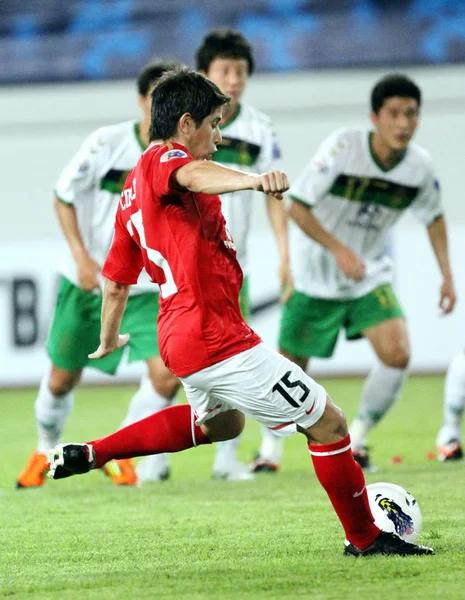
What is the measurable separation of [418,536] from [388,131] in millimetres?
3115

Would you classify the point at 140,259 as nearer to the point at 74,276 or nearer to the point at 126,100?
the point at 74,276

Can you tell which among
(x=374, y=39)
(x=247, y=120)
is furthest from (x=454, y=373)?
(x=374, y=39)

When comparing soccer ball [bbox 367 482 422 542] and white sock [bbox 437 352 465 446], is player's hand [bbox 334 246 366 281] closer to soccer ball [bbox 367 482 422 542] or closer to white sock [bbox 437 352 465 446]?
white sock [bbox 437 352 465 446]

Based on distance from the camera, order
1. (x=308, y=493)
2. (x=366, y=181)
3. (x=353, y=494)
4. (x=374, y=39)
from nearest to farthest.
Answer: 1. (x=353, y=494)
2. (x=308, y=493)
3. (x=366, y=181)
4. (x=374, y=39)

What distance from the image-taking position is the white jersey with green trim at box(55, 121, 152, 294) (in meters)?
6.15

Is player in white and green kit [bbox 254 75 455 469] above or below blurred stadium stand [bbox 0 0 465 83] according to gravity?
above

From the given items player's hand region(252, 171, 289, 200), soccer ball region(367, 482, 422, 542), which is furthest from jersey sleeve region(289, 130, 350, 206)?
player's hand region(252, 171, 289, 200)

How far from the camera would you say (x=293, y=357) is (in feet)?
22.6

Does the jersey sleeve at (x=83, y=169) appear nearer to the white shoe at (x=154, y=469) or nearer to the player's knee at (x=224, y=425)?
the white shoe at (x=154, y=469)

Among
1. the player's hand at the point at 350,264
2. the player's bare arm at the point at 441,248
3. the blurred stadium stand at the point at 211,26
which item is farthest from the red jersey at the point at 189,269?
the blurred stadium stand at the point at 211,26

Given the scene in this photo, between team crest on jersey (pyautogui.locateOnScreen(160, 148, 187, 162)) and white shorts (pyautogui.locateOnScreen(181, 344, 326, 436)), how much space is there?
25.7 inches

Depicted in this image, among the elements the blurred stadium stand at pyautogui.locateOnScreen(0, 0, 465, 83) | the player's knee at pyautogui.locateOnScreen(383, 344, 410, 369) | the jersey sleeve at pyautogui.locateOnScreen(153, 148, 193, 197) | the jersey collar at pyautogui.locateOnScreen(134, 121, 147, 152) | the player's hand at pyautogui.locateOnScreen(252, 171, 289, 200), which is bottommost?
the blurred stadium stand at pyautogui.locateOnScreen(0, 0, 465, 83)

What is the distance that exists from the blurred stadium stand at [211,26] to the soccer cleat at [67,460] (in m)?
11.1

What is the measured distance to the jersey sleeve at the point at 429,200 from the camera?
6.84 m
